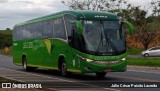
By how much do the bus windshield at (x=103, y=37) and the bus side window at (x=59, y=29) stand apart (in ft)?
6.55

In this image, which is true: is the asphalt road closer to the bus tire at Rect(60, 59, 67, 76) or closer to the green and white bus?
the bus tire at Rect(60, 59, 67, 76)

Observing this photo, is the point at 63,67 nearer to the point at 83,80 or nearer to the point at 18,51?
the point at 83,80

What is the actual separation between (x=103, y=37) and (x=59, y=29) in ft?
10.8

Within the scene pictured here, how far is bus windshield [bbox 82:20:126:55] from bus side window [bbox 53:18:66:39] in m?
2.00

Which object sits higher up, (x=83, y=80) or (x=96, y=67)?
(x=96, y=67)

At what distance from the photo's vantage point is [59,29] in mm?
22719

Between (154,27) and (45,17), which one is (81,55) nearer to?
(45,17)

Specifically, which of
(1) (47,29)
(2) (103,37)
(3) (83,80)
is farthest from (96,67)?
(1) (47,29)

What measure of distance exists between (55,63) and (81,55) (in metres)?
3.65

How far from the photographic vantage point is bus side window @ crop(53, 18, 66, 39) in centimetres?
2217

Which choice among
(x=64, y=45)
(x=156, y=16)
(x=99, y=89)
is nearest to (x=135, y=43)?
(x=156, y=16)

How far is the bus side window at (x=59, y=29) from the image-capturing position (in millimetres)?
22172

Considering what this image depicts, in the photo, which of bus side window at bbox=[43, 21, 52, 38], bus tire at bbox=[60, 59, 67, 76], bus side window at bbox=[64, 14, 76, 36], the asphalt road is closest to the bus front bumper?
the asphalt road

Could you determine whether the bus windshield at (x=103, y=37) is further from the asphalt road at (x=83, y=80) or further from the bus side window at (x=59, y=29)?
the bus side window at (x=59, y=29)
